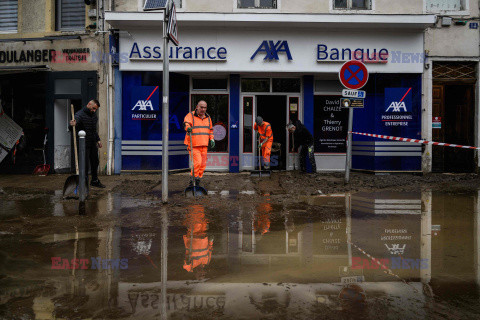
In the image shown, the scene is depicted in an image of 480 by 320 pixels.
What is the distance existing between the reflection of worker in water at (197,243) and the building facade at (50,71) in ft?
24.6

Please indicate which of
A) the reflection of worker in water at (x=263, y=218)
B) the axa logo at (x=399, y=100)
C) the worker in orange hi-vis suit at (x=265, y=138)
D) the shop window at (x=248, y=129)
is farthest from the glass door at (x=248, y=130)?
the reflection of worker in water at (x=263, y=218)

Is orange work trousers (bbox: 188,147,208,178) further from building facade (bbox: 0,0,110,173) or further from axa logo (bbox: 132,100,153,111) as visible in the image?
building facade (bbox: 0,0,110,173)

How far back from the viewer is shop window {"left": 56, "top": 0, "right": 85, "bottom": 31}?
13.9 m

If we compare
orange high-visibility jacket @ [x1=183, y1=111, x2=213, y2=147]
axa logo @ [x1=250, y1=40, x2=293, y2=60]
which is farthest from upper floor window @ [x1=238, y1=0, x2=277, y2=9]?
orange high-visibility jacket @ [x1=183, y1=111, x2=213, y2=147]

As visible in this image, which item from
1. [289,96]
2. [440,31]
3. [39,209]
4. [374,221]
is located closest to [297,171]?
[289,96]

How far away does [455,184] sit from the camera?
11.3 m

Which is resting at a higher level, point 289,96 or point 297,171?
point 289,96

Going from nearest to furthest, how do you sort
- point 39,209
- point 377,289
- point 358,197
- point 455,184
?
1. point 377,289
2. point 39,209
3. point 358,197
4. point 455,184

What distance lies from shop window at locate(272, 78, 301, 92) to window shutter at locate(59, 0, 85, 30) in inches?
248

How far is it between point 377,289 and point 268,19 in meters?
10.5

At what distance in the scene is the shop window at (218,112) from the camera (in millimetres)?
14336

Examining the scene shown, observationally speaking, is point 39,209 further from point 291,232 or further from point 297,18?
point 297,18

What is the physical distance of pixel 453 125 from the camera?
13.9 metres

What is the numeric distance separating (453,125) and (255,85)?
631 cm
